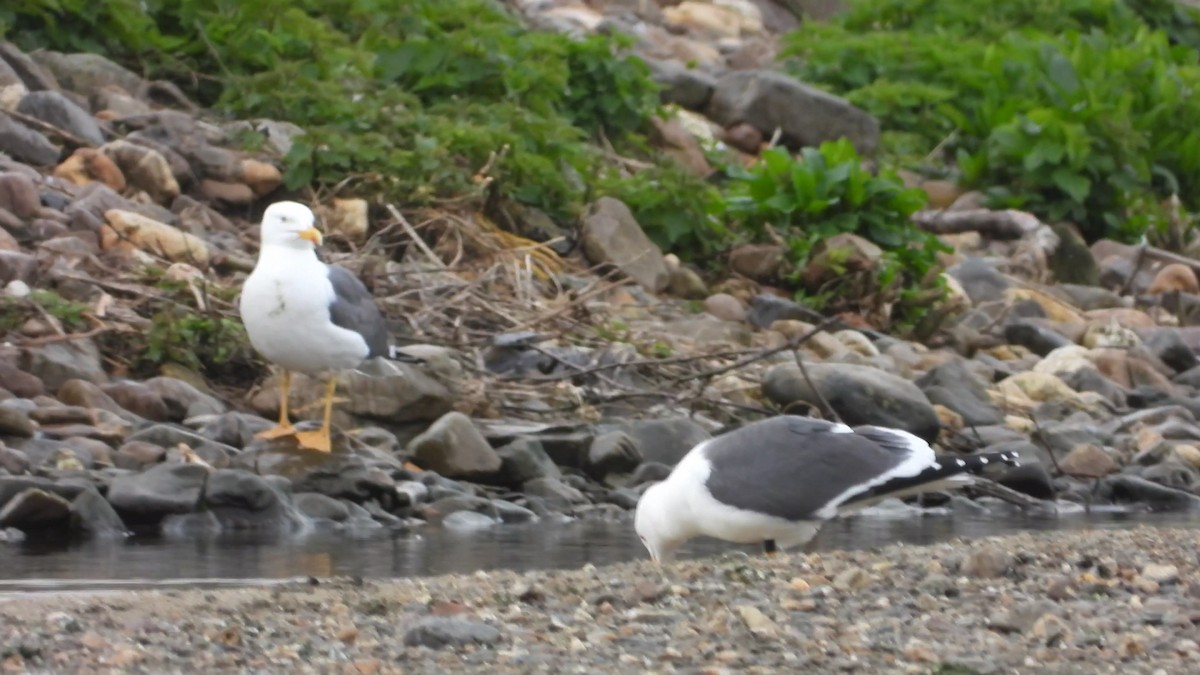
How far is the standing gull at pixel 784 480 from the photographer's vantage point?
6.45 meters

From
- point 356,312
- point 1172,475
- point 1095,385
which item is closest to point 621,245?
point 1095,385

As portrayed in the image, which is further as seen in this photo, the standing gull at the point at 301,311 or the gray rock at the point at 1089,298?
the gray rock at the point at 1089,298

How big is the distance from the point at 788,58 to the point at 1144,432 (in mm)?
9336

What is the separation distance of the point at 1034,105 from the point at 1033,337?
4271mm

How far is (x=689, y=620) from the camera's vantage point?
4.89m

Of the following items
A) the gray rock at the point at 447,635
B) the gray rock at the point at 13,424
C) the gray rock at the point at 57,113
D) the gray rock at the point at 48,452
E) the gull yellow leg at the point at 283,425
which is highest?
the gray rock at the point at 57,113

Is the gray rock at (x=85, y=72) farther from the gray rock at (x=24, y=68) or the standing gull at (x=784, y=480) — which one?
the standing gull at (x=784, y=480)

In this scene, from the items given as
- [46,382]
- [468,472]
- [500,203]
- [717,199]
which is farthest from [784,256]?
[46,382]

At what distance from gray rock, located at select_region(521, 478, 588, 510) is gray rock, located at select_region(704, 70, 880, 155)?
815 centimetres

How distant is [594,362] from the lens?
33.7 feet

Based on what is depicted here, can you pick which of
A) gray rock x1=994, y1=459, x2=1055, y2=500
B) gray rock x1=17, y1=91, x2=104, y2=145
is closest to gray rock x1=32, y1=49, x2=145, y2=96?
gray rock x1=17, y1=91, x2=104, y2=145

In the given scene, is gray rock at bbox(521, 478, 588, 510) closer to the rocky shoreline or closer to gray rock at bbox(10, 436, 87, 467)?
the rocky shoreline

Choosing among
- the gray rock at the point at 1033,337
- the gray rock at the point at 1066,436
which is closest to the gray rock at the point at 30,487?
the gray rock at the point at 1066,436

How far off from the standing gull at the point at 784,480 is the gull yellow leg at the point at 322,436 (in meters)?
2.13
